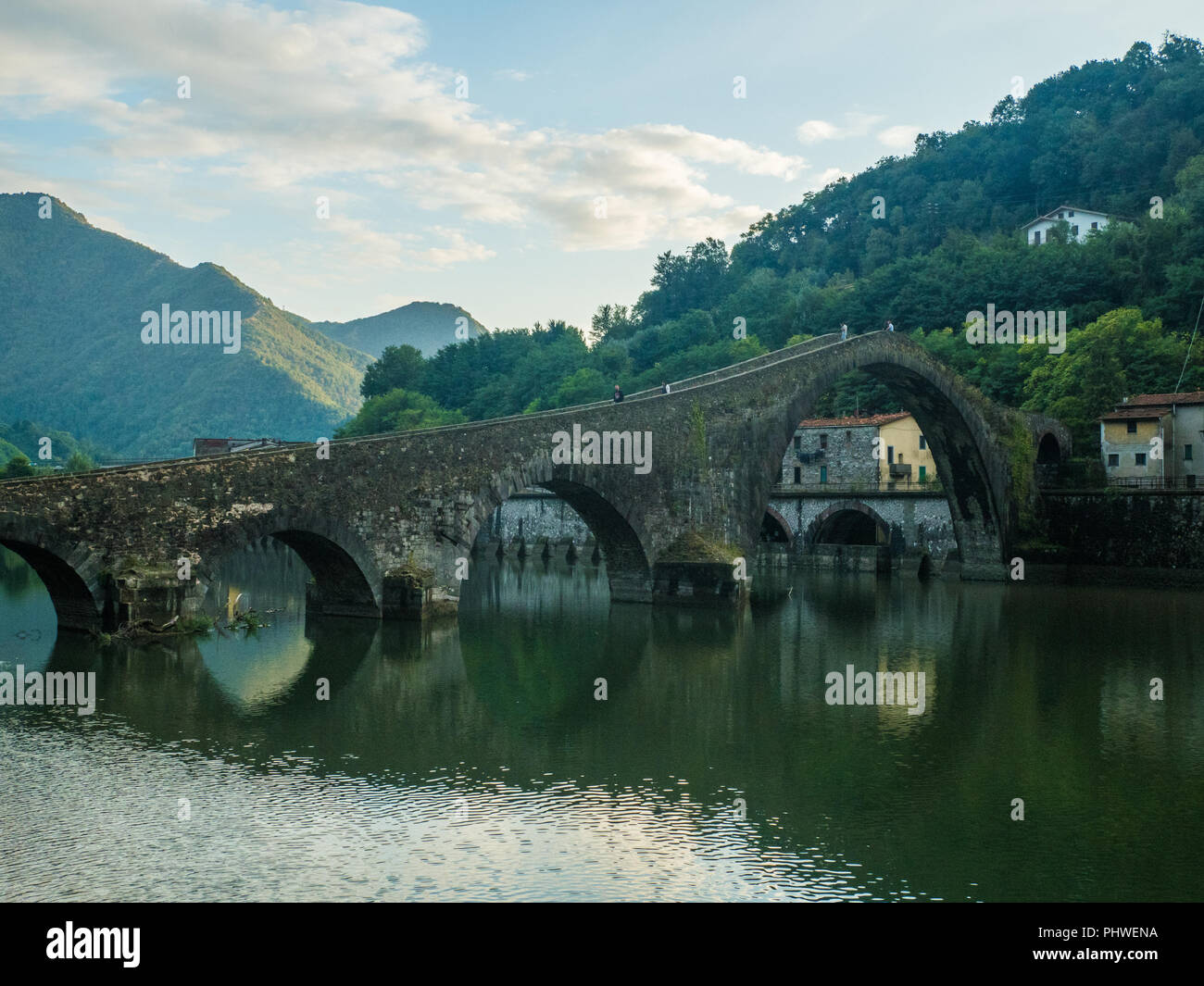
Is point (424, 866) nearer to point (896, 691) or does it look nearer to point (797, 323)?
point (896, 691)

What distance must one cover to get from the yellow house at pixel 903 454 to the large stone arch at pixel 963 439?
5.84 metres

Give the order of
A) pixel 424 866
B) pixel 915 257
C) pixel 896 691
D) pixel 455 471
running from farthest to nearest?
pixel 915 257 → pixel 455 471 → pixel 896 691 → pixel 424 866

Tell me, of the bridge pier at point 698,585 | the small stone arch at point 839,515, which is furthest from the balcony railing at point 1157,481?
the bridge pier at point 698,585

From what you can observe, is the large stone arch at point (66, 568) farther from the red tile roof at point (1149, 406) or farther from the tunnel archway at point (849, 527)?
the red tile roof at point (1149, 406)

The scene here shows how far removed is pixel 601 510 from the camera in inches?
1068

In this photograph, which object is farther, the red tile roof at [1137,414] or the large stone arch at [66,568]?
the red tile roof at [1137,414]

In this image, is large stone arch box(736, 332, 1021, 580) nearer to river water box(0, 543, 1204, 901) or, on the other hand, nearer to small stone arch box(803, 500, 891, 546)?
small stone arch box(803, 500, 891, 546)

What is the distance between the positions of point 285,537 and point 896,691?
11696 millimetres

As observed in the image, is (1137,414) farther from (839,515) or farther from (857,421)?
(839,515)

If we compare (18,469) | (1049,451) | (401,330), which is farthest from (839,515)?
(401,330)

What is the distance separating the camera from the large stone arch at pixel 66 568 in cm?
1709

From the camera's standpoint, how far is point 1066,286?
60625mm

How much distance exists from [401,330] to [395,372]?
3730 inches

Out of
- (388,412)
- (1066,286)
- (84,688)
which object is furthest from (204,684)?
(388,412)
